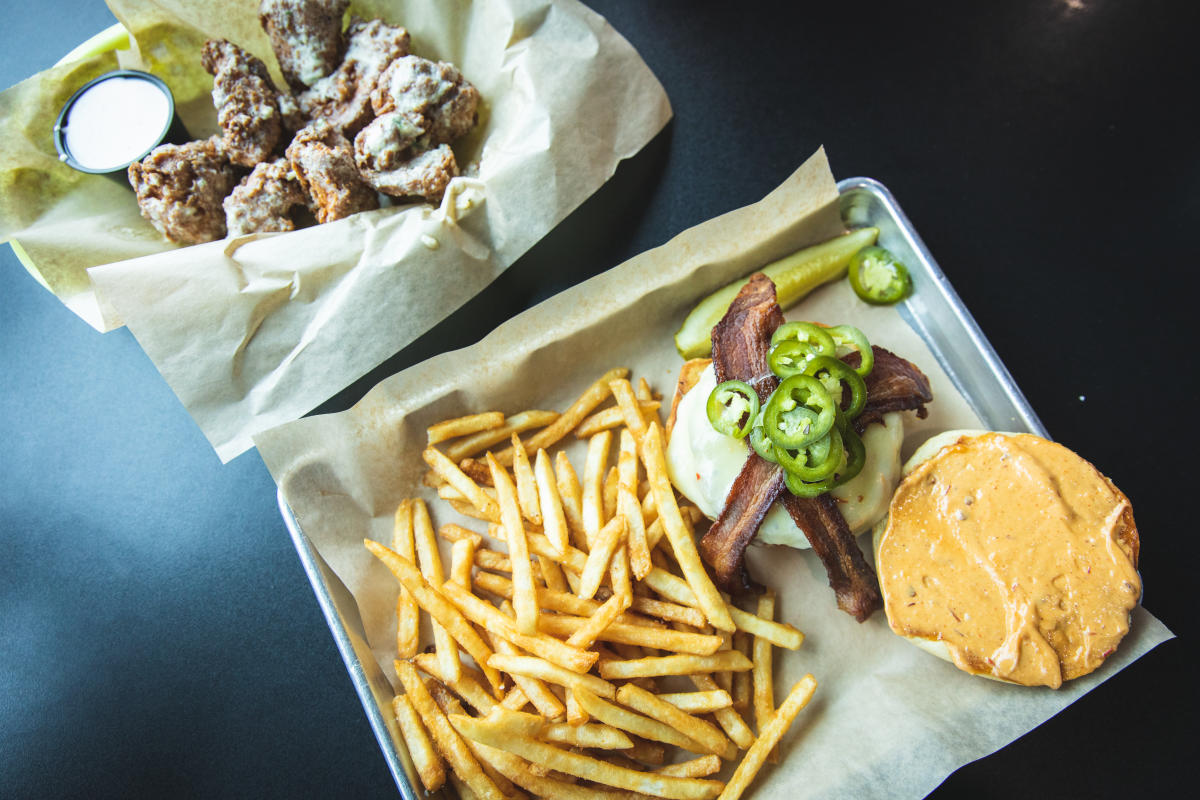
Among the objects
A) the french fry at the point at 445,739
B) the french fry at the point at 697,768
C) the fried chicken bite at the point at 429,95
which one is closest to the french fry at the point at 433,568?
the french fry at the point at 445,739

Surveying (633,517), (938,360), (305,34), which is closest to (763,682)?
(633,517)

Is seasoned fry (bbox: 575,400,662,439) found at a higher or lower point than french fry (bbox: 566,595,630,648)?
higher

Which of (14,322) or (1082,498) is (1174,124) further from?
(14,322)

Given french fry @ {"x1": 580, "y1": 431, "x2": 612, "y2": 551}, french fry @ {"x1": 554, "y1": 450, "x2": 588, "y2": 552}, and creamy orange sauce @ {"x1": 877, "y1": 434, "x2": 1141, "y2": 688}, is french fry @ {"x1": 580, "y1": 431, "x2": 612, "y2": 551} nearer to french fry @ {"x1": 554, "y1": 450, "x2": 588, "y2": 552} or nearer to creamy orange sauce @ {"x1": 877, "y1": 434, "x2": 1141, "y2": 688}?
french fry @ {"x1": 554, "y1": 450, "x2": 588, "y2": 552}

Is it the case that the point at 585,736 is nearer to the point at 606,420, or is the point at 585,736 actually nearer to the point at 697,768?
the point at 697,768

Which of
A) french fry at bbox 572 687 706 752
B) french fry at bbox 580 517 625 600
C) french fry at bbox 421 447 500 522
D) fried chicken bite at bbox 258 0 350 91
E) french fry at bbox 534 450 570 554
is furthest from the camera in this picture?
fried chicken bite at bbox 258 0 350 91

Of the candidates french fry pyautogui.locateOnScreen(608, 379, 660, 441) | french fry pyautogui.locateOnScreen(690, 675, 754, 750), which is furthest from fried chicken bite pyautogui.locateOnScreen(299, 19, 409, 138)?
french fry pyautogui.locateOnScreen(690, 675, 754, 750)

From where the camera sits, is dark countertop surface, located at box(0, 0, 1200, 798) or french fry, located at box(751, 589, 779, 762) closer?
french fry, located at box(751, 589, 779, 762)
